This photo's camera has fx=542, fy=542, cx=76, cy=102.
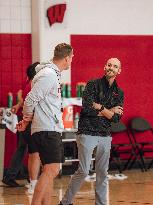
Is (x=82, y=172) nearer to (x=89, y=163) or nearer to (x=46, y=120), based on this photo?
(x=89, y=163)

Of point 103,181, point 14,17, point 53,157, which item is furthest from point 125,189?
point 14,17

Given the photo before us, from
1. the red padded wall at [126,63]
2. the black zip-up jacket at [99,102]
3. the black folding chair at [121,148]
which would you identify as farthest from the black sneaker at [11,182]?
the black zip-up jacket at [99,102]

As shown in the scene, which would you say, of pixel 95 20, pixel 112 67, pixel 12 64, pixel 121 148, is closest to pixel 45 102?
pixel 112 67

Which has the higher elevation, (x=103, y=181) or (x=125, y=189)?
(x=103, y=181)

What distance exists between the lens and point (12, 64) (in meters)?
8.55

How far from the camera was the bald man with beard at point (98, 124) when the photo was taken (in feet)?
17.4

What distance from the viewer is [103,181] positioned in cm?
539

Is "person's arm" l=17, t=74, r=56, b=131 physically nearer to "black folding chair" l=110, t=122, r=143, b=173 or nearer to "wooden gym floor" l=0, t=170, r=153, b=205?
"wooden gym floor" l=0, t=170, r=153, b=205

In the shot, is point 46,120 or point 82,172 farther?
point 82,172

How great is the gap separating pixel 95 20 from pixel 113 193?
324cm

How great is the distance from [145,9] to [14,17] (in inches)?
89.5

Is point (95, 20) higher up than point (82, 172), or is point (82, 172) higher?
point (95, 20)

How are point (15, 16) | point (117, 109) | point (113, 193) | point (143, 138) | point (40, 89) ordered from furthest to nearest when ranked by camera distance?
point (143, 138)
point (15, 16)
point (113, 193)
point (117, 109)
point (40, 89)

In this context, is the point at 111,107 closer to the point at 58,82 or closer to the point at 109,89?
the point at 109,89
